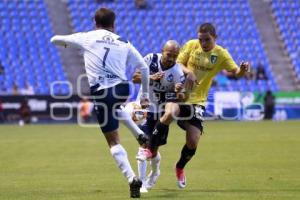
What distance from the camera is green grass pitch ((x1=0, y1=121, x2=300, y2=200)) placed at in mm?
10422

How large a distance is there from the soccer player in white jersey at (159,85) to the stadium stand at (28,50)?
79.7ft

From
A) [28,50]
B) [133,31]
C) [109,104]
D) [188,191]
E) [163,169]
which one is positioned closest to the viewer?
[109,104]

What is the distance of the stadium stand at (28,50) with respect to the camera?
36750mm

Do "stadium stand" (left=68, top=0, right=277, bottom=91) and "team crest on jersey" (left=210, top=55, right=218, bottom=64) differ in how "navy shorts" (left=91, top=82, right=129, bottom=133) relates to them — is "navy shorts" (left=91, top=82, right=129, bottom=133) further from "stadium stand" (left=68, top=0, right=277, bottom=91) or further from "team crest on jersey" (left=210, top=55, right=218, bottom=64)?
"stadium stand" (left=68, top=0, right=277, bottom=91)

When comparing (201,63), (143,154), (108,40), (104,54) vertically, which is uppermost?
(108,40)

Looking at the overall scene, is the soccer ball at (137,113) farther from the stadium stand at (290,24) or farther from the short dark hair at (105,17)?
the stadium stand at (290,24)

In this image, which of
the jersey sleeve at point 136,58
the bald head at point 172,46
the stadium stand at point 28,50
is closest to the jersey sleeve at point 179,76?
the bald head at point 172,46

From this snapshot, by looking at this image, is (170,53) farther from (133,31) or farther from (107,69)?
(133,31)

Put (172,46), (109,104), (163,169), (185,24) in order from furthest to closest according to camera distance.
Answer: (185,24), (163,169), (172,46), (109,104)

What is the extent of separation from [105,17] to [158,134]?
244 centimetres

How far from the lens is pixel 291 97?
126ft

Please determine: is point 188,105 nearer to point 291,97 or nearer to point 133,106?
point 133,106

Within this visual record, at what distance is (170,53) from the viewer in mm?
10992

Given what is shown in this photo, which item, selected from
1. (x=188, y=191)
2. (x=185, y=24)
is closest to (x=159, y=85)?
(x=188, y=191)
